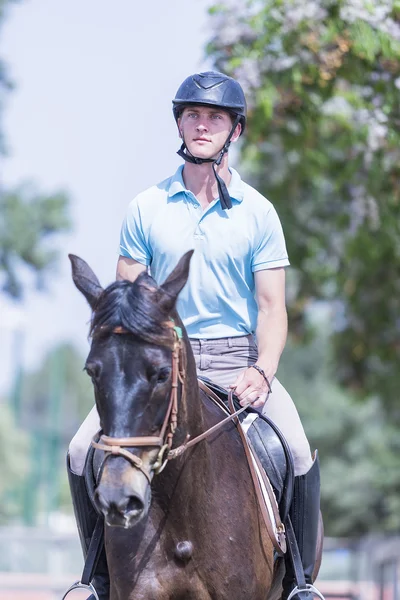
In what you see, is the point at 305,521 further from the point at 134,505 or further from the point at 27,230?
the point at 27,230

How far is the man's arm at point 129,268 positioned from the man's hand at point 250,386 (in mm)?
797

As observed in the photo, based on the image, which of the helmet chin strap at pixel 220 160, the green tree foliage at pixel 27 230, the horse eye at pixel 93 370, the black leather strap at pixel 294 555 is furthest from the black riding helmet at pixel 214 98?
the green tree foliage at pixel 27 230

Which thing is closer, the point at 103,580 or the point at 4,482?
the point at 103,580

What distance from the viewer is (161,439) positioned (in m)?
4.95

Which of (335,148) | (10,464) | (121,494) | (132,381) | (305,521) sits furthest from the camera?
(10,464)

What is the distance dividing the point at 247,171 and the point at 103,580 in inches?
735

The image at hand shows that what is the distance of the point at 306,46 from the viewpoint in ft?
43.0

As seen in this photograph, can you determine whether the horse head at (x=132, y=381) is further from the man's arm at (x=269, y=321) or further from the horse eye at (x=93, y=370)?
the man's arm at (x=269, y=321)

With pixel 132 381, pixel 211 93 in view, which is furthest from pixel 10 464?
pixel 132 381

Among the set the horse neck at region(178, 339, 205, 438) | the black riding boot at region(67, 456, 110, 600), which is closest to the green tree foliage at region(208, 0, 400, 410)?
the black riding boot at region(67, 456, 110, 600)

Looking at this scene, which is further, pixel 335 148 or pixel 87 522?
pixel 335 148

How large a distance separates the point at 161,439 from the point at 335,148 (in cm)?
1402

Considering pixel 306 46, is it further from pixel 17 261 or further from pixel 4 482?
pixel 4 482

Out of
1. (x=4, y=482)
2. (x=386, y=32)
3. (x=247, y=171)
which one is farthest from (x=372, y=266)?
(x=4, y=482)
